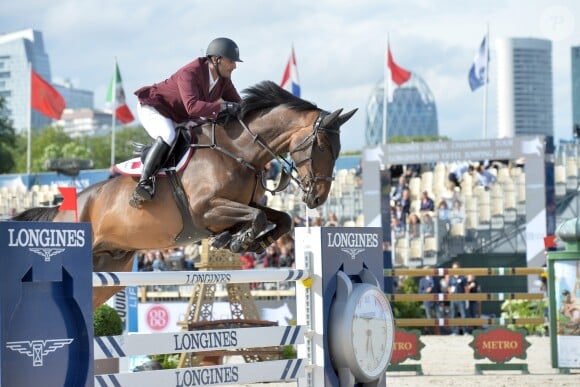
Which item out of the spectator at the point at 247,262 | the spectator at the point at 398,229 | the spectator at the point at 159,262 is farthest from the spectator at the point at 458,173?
the spectator at the point at 159,262

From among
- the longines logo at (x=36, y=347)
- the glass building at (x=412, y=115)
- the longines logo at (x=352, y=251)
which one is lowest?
the longines logo at (x=36, y=347)

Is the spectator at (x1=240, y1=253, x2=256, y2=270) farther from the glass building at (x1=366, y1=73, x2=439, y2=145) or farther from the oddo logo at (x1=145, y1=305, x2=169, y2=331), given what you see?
the glass building at (x1=366, y1=73, x2=439, y2=145)

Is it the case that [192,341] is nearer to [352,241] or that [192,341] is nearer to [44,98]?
[352,241]

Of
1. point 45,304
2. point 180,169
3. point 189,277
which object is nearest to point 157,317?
point 180,169

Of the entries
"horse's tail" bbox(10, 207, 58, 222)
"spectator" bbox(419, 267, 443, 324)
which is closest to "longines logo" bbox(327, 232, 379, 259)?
"horse's tail" bbox(10, 207, 58, 222)

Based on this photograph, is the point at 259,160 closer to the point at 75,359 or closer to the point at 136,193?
the point at 136,193

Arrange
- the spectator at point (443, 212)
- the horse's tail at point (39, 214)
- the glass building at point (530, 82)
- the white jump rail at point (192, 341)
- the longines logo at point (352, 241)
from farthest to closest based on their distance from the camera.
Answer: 1. the glass building at point (530, 82)
2. the spectator at point (443, 212)
3. the horse's tail at point (39, 214)
4. the longines logo at point (352, 241)
5. the white jump rail at point (192, 341)

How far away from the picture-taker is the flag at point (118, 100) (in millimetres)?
24469

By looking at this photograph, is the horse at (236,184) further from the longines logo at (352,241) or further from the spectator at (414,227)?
the spectator at (414,227)

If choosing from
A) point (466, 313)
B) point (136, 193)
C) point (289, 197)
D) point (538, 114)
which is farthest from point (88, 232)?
point (538, 114)

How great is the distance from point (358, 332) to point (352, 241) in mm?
479

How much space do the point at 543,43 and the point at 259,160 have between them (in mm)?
134267

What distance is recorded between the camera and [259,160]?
6.12 m

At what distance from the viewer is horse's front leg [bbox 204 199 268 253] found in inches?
226
